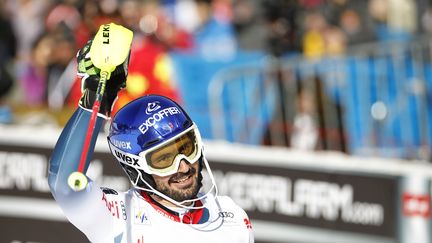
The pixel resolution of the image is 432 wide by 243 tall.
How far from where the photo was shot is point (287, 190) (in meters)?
8.26

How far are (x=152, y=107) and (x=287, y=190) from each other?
4.01 m

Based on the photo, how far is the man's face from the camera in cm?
433

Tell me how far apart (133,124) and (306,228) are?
403 cm

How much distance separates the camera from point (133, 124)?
14.2 feet

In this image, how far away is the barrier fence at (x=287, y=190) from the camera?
8.06 meters

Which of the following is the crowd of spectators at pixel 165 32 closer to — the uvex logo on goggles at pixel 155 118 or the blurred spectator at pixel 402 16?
the blurred spectator at pixel 402 16

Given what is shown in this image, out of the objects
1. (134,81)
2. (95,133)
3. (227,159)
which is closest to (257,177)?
(227,159)

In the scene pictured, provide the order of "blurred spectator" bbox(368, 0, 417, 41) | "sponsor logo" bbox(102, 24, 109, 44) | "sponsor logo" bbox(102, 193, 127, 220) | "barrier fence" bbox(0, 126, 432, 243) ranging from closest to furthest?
"sponsor logo" bbox(102, 24, 109, 44)
"sponsor logo" bbox(102, 193, 127, 220)
"barrier fence" bbox(0, 126, 432, 243)
"blurred spectator" bbox(368, 0, 417, 41)

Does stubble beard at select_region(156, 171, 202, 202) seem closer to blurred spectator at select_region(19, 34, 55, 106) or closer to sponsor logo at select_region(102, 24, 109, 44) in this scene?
sponsor logo at select_region(102, 24, 109, 44)

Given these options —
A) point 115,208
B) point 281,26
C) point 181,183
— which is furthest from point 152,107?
point 281,26

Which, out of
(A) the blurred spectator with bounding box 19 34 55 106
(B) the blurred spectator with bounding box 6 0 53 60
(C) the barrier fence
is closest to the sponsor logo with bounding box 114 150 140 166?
(C) the barrier fence

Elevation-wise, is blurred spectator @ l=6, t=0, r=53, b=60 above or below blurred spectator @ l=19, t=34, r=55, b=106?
above

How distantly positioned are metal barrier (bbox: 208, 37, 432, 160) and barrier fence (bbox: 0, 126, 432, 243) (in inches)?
54.8

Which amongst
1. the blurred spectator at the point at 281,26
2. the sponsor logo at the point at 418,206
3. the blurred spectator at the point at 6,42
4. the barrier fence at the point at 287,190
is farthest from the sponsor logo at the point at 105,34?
the blurred spectator at the point at 281,26
